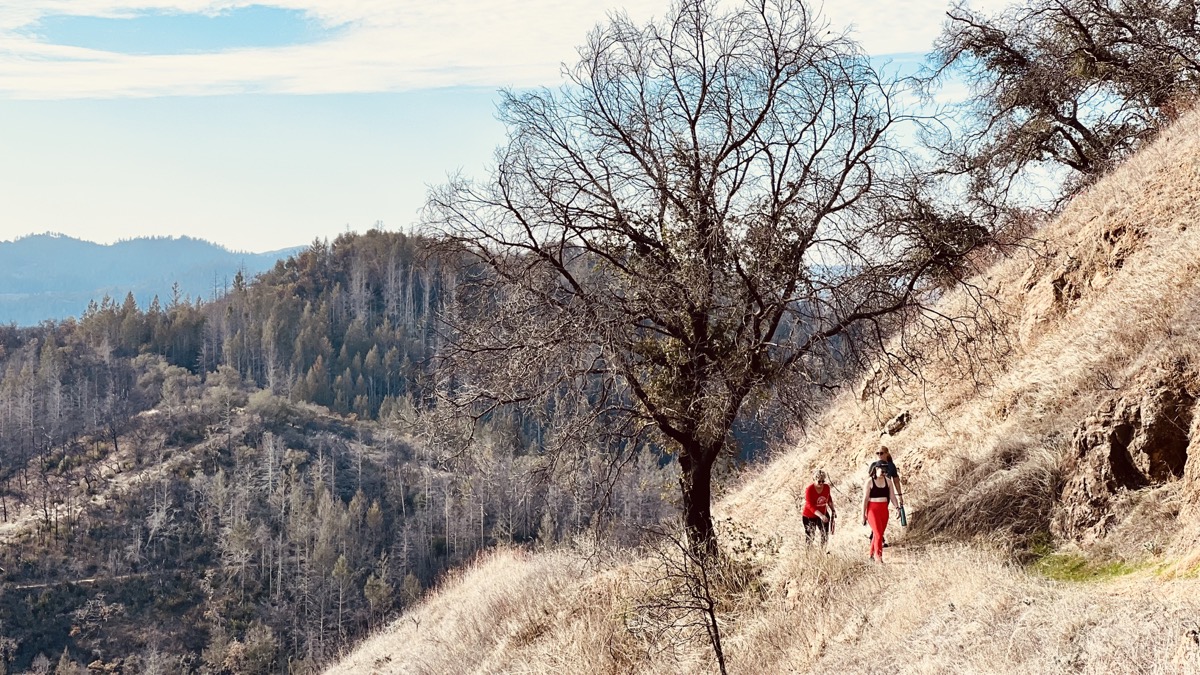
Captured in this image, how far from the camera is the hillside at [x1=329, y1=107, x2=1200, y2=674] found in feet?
21.2

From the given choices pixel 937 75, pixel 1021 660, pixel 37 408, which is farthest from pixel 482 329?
pixel 37 408

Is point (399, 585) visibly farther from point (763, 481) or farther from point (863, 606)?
point (863, 606)

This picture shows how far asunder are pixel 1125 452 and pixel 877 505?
234 centimetres

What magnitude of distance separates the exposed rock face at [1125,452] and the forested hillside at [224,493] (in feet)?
127

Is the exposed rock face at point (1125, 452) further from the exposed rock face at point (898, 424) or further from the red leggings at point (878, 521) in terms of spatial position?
the exposed rock face at point (898, 424)

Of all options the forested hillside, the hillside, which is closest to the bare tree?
the hillside

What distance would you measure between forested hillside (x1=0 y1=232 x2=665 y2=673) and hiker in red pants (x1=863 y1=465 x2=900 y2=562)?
37.0 meters

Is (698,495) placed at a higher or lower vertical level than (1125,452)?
lower

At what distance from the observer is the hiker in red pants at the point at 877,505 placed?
9500mm

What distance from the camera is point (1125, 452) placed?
8.11m

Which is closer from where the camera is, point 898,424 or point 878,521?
point 878,521

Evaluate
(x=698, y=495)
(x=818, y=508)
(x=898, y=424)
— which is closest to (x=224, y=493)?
(x=898, y=424)

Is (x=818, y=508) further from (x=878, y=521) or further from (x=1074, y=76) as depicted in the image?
(x=1074, y=76)

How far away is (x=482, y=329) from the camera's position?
10.6m
